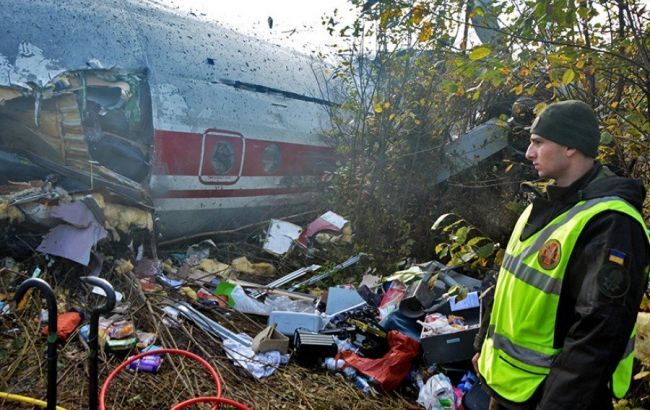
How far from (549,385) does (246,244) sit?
547 centimetres

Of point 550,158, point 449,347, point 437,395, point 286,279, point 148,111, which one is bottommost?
point 286,279

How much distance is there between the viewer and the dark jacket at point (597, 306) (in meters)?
1.67

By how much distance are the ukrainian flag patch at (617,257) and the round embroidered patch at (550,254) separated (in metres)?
0.19

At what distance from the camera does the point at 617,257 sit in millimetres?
1686

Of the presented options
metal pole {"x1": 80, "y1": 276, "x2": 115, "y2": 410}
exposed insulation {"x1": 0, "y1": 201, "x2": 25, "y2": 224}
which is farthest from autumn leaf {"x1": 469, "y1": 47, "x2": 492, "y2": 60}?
exposed insulation {"x1": 0, "y1": 201, "x2": 25, "y2": 224}

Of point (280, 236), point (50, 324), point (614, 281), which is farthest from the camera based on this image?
point (280, 236)

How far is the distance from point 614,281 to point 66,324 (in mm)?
3875

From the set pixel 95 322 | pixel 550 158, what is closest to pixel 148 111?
pixel 95 322

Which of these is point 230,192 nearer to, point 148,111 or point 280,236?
point 280,236

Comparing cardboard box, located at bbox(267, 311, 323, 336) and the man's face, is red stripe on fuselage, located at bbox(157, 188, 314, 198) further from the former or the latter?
the man's face

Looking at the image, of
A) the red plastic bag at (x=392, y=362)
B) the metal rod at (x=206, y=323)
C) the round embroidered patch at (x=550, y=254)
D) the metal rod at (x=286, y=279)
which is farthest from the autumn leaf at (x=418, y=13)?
the metal rod at (x=286, y=279)

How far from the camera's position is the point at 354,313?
4.91 metres

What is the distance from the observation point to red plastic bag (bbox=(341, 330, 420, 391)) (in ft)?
12.9

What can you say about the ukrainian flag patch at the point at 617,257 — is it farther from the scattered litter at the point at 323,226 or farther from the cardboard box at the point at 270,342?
the scattered litter at the point at 323,226
